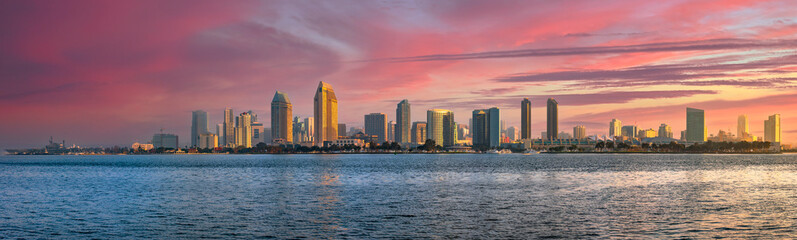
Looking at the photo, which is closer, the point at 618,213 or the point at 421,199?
the point at 618,213

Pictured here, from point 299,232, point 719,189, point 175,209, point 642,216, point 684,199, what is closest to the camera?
point 299,232

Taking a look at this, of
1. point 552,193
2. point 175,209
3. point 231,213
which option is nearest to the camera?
point 231,213

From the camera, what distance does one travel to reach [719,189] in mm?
80625

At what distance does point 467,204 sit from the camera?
61031 mm

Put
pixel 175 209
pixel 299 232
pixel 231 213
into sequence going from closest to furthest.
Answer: pixel 299 232
pixel 231 213
pixel 175 209

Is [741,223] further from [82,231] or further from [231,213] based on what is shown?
[82,231]

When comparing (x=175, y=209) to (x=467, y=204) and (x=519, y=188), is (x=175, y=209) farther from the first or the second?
(x=519, y=188)

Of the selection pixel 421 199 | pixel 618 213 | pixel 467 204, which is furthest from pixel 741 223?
pixel 421 199

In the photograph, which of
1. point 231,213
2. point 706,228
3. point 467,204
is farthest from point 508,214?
point 231,213

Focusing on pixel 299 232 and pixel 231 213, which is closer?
pixel 299 232

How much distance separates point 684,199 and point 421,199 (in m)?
29.8

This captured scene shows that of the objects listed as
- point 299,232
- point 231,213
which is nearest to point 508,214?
point 299,232

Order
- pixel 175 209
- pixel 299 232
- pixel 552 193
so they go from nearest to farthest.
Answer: pixel 299 232 < pixel 175 209 < pixel 552 193

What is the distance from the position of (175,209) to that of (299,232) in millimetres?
20899
